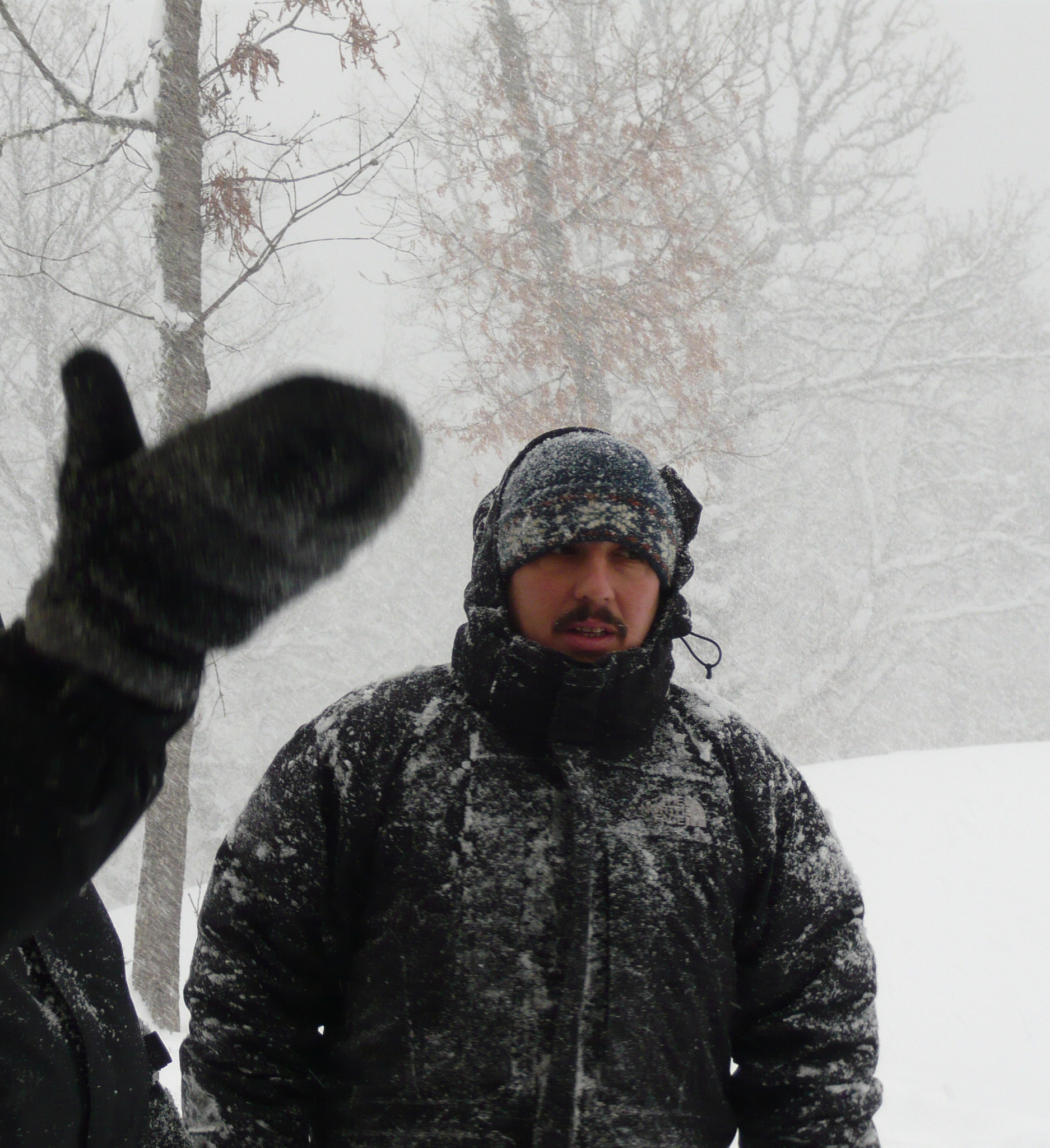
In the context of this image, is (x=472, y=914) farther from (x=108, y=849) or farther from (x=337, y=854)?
(x=108, y=849)

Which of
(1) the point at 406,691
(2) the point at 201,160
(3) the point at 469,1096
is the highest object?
(2) the point at 201,160

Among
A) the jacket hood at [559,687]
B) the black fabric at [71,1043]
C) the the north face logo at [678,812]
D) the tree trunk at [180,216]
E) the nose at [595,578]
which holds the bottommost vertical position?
the black fabric at [71,1043]

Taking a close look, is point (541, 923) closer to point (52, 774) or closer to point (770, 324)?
point (52, 774)

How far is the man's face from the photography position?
1.76m

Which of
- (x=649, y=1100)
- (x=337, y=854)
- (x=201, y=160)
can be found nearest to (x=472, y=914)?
(x=337, y=854)

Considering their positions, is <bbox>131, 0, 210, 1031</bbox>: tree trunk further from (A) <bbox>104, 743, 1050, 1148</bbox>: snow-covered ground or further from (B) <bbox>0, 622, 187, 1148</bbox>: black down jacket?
(B) <bbox>0, 622, 187, 1148</bbox>: black down jacket

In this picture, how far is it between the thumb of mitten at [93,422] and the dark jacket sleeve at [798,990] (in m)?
1.34

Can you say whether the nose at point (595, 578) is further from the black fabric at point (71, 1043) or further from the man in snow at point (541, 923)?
the black fabric at point (71, 1043)

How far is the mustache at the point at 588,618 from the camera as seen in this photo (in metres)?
1.76

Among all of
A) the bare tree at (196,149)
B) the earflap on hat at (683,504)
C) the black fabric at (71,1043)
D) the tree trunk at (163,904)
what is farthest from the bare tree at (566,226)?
the black fabric at (71,1043)

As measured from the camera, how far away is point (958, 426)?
18719 millimetres

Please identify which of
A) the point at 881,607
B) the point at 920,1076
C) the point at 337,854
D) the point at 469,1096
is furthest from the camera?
the point at 881,607

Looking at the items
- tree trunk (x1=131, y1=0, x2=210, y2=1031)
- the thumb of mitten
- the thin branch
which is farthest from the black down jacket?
the thin branch

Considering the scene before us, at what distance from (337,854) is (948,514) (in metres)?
22.4
